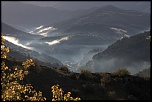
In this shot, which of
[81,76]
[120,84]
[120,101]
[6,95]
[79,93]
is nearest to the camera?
[6,95]

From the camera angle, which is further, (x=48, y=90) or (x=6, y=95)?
(x=48, y=90)

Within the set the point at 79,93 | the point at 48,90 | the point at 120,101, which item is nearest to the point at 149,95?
the point at 120,101

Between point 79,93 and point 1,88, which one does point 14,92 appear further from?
point 79,93

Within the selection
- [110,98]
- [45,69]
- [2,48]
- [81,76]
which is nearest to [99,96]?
[110,98]

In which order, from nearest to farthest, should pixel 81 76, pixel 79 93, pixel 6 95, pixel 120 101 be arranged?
pixel 6 95, pixel 120 101, pixel 79 93, pixel 81 76

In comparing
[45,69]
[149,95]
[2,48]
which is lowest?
[149,95]

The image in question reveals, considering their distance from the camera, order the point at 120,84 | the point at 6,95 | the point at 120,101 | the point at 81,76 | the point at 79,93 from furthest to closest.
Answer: the point at 81,76, the point at 120,84, the point at 79,93, the point at 120,101, the point at 6,95

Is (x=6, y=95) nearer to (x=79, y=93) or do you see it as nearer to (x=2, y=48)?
(x=2, y=48)

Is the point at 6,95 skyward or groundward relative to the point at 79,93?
skyward

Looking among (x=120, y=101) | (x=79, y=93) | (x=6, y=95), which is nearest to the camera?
(x=6, y=95)
